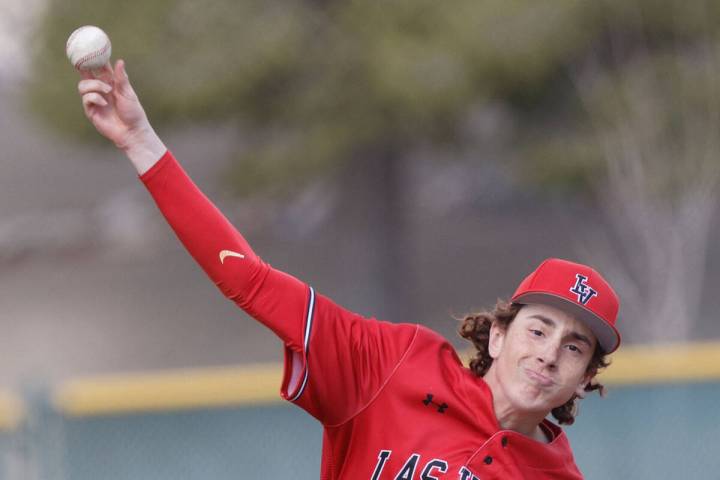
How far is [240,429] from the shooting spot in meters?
5.46

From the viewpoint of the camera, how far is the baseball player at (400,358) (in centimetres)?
240

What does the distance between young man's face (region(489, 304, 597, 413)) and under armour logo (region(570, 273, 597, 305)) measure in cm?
5

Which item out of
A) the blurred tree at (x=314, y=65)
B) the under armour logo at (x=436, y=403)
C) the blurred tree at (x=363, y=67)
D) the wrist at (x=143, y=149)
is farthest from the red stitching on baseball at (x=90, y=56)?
the blurred tree at (x=314, y=65)

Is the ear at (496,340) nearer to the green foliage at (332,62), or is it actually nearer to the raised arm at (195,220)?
the raised arm at (195,220)

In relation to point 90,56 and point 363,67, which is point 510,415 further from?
point 363,67

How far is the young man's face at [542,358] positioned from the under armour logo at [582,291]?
0.05m

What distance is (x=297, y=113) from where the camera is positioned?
13164mm

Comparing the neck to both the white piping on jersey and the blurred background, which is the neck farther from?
the blurred background

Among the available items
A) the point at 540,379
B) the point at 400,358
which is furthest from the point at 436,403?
the point at 540,379

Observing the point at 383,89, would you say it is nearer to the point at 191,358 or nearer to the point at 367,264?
the point at 367,264

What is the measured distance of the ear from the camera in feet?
8.96

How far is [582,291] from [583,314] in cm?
5

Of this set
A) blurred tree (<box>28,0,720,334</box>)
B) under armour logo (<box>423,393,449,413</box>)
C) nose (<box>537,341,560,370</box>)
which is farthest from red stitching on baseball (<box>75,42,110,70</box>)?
blurred tree (<box>28,0,720,334</box>)

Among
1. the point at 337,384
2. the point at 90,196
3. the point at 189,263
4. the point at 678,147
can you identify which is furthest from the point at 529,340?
the point at 90,196
